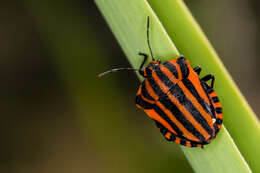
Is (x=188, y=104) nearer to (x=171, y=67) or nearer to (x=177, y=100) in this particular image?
(x=177, y=100)

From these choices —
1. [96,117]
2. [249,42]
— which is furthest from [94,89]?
[249,42]

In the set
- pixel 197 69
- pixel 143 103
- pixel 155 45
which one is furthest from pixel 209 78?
pixel 143 103

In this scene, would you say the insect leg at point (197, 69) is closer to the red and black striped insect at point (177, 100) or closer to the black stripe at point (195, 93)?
the red and black striped insect at point (177, 100)

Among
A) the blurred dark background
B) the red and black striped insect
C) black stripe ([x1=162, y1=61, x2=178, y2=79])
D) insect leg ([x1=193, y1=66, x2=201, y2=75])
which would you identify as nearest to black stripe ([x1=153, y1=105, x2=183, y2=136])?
the red and black striped insect

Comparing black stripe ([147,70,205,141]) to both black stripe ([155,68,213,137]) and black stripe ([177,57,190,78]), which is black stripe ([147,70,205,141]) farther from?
black stripe ([177,57,190,78])

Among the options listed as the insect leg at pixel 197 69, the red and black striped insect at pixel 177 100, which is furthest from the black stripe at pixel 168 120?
the insect leg at pixel 197 69

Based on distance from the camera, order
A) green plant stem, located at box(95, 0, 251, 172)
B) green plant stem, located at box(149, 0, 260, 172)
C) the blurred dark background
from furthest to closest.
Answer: the blurred dark background → green plant stem, located at box(149, 0, 260, 172) → green plant stem, located at box(95, 0, 251, 172)

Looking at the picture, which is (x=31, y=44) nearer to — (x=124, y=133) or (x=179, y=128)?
(x=124, y=133)
